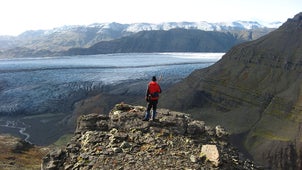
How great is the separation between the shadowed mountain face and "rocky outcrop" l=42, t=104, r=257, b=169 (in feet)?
326

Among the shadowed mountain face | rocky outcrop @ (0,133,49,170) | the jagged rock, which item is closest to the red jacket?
the jagged rock

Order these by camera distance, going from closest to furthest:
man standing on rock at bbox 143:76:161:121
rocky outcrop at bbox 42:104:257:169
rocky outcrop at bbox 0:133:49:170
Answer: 1. rocky outcrop at bbox 42:104:257:169
2. man standing on rock at bbox 143:76:161:121
3. rocky outcrop at bbox 0:133:49:170

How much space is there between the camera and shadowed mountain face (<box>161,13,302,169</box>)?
12531 cm

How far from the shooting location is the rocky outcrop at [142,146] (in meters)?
22.5

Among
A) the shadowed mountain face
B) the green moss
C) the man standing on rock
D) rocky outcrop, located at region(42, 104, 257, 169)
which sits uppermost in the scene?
the man standing on rock

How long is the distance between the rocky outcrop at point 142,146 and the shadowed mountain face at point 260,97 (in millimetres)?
99513

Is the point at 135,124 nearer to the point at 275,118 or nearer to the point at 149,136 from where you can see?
the point at 149,136

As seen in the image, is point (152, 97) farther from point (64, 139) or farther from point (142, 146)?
point (64, 139)

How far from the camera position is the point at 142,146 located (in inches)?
959

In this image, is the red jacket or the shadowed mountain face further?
the shadowed mountain face

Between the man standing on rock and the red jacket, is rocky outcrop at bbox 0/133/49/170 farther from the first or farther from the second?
the red jacket

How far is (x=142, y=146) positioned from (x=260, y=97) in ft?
477

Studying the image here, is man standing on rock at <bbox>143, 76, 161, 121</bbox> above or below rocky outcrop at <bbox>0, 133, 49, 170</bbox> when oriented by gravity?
above

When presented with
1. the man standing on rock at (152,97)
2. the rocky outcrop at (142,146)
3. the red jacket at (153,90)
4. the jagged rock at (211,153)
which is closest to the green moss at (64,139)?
the rocky outcrop at (142,146)
